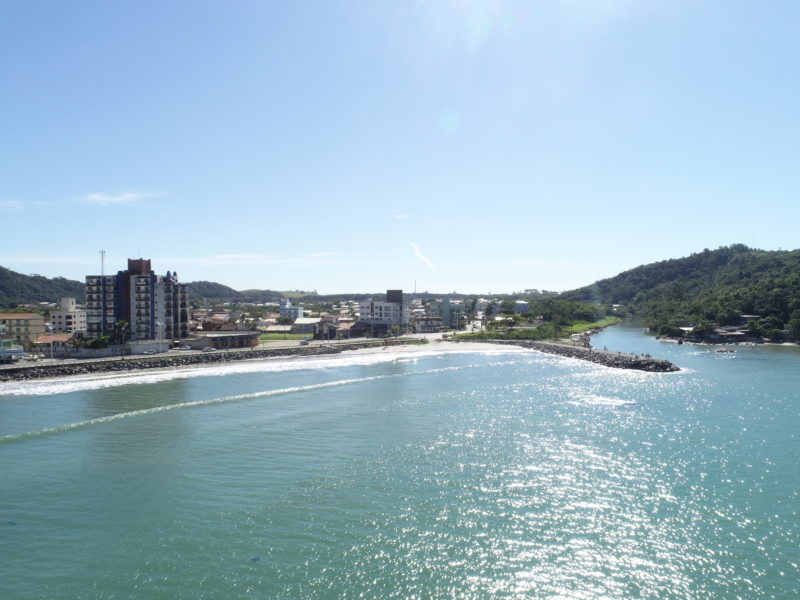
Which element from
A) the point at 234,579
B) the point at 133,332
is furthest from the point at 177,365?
the point at 234,579

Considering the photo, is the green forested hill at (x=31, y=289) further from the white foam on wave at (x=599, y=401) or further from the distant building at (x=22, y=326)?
the white foam on wave at (x=599, y=401)

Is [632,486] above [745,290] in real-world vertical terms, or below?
below

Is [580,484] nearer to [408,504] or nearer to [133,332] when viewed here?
[408,504]

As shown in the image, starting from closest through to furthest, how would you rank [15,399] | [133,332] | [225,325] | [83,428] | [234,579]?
[234,579] → [83,428] → [15,399] → [133,332] → [225,325]

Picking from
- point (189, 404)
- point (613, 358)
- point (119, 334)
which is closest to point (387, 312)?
point (119, 334)

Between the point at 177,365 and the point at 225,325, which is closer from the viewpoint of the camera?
the point at 177,365

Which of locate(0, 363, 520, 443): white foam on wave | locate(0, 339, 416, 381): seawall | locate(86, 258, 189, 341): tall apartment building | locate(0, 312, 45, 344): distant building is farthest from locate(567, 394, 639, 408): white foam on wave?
locate(0, 312, 45, 344): distant building

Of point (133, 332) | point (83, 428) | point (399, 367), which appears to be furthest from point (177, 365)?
point (83, 428)

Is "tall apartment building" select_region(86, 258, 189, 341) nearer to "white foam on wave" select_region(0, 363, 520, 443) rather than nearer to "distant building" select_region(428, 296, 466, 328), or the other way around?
"white foam on wave" select_region(0, 363, 520, 443)

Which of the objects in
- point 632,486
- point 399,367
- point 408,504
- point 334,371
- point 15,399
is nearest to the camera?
point 408,504
